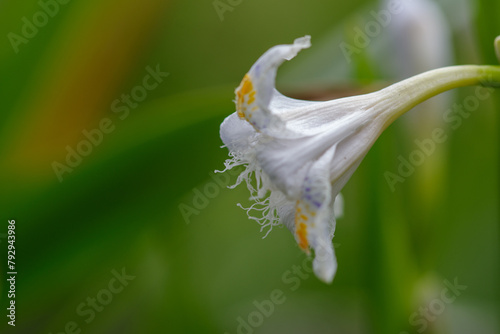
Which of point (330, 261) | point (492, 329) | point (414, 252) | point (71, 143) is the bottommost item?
point (492, 329)

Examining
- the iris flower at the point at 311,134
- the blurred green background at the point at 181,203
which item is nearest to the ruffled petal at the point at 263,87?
the iris flower at the point at 311,134

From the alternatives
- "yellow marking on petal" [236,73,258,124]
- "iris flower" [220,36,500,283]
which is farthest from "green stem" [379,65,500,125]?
"yellow marking on petal" [236,73,258,124]

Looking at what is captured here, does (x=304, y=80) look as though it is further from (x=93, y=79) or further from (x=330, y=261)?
(x=330, y=261)

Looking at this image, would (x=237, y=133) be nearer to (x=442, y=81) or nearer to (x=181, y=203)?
(x=442, y=81)

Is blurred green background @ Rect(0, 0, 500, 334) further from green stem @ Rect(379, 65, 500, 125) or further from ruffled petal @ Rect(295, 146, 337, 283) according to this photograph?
ruffled petal @ Rect(295, 146, 337, 283)

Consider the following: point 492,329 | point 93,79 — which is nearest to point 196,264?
point 93,79

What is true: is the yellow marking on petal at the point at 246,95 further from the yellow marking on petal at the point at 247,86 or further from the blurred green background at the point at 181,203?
the blurred green background at the point at 181,203
